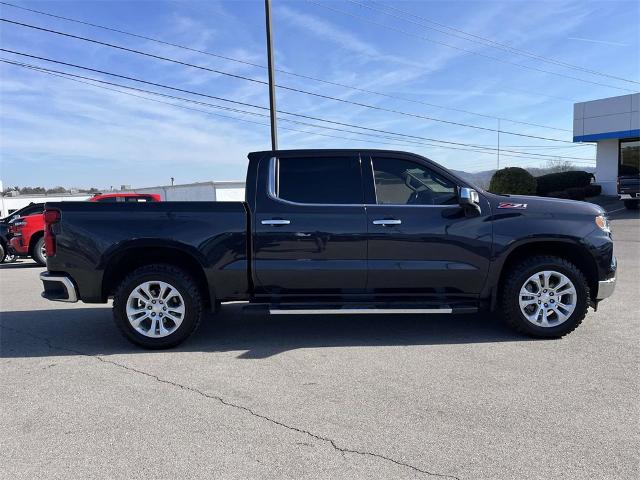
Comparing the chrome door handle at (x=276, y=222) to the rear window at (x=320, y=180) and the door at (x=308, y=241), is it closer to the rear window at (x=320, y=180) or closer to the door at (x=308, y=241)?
the door at (x=308, y=241)

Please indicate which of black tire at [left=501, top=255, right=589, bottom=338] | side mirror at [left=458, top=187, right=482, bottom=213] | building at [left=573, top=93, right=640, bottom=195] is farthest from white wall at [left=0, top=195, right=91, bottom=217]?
black tire at [left=501, top=255, right=589, bottom=338]

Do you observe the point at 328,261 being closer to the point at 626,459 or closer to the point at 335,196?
the point at 335,196

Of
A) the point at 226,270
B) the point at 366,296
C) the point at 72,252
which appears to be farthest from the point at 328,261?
the point at 72,252

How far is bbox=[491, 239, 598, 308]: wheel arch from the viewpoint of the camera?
15.9ft

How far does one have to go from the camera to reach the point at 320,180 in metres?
4.93

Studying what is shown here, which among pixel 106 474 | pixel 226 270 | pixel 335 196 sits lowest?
pixel 106 474

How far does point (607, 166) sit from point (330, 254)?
27646mm

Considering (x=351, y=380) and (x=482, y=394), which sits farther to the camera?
(x=351, y=380)

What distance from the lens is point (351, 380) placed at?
3893mm

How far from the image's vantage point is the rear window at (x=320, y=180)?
15.9ft

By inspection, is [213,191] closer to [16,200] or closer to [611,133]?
[611,133]

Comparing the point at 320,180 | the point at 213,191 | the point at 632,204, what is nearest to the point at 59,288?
the point at 320,180

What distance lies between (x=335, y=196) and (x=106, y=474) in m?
3.16

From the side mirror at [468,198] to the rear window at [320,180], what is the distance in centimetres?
99
